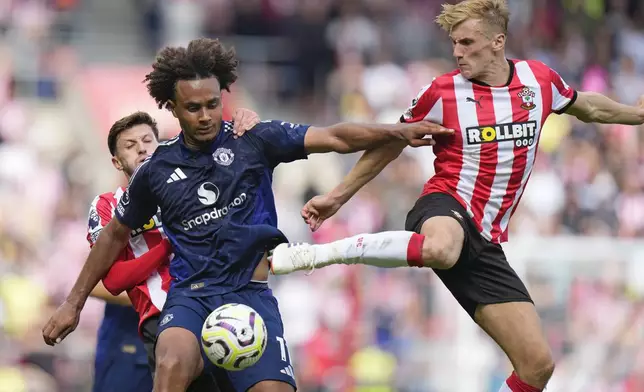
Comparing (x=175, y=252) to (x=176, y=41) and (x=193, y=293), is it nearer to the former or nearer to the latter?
(x=193, y=293)

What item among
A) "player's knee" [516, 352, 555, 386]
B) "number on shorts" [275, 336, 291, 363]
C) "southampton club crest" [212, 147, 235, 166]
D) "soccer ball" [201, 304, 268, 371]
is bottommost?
"player's knee" [516, 352, 555, 386]

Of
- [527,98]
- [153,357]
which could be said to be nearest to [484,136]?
[527,98]

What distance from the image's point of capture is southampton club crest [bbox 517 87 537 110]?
754 cm

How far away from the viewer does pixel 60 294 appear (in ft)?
43.4

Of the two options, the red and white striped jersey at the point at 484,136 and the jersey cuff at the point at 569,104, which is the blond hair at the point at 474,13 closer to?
the red and white striped jersey at the point at 484,136

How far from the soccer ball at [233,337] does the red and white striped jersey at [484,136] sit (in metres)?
1.58

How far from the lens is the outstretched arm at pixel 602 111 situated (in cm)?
780

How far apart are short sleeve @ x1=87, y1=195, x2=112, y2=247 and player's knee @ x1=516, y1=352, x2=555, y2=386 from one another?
2.65 metres

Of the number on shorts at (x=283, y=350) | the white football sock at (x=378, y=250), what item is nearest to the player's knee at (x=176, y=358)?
the number on shorts at (x=283, y=350)

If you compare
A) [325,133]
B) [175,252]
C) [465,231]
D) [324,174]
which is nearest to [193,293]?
[175,252]

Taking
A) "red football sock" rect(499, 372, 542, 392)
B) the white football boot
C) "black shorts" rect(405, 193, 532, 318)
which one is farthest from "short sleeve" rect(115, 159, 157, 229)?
"red football sock" rect(499, 372, 542, 392)

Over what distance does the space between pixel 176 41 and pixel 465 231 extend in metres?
9.89

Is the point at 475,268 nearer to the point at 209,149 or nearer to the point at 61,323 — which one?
the point at 209,149

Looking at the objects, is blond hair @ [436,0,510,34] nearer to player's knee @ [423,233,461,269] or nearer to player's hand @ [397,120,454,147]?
player's hand @ [397,120,454,147]
